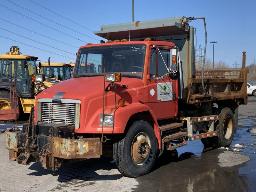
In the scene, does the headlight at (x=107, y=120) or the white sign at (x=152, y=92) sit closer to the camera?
the headlight at (x=107, y=120)

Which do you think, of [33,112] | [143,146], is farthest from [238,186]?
[33,112]

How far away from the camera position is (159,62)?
8836mm

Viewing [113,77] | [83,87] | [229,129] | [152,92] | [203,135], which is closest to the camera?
[113,77]

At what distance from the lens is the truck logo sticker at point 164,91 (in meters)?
8.82

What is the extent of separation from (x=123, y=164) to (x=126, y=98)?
4.03 ft

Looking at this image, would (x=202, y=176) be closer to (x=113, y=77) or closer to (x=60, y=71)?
(x=113, y=77)

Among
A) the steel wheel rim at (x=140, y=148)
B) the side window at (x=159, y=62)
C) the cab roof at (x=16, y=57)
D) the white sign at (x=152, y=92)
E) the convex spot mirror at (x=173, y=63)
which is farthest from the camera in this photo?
the cab roof at (x=16, y=57)

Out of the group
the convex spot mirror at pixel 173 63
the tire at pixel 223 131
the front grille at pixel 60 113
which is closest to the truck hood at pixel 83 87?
the front grille at pixel 60 113

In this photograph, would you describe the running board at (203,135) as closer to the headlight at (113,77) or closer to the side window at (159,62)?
Answer: the side window at (159,62)

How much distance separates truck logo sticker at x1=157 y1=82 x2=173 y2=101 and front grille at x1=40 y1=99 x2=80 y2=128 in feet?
6.64

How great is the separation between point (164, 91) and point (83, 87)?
6.20 feet

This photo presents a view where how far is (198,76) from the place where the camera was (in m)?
10.2

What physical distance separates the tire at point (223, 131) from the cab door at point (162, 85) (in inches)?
92.5

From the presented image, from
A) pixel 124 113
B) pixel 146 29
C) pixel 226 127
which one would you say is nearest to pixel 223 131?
pixel 226 127
